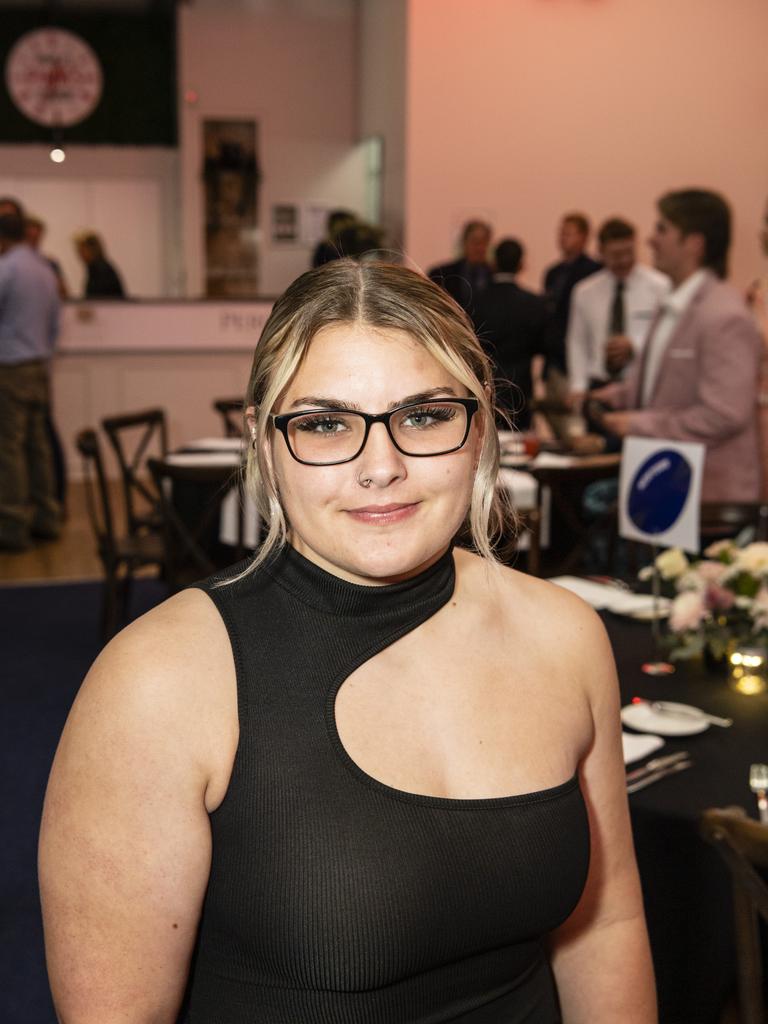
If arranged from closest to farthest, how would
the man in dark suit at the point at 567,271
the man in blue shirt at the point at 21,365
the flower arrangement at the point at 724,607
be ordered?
the flower arrangement at the point at 724,607, the man in blue shirt at the point at 21,365, the man in dark suit at the point at 567,271

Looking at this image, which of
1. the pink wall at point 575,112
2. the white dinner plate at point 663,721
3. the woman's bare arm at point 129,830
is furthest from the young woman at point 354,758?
the pink wall at point 575,112

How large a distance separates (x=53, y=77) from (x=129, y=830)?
11.6 metres

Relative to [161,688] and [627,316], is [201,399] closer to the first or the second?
[627,316]

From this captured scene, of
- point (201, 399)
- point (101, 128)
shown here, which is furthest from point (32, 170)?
point (201, 399)

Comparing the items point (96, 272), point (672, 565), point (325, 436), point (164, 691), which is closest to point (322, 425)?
point (325, 436)

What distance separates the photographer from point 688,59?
8695 mm

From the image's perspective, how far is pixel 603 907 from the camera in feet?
4.29

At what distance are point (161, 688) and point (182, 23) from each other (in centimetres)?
1060

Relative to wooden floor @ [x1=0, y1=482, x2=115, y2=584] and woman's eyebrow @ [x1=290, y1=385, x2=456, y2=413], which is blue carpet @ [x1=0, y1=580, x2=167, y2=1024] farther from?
woman's eyebrow @ [x1=290, y1=385, x2=456, y2=413]

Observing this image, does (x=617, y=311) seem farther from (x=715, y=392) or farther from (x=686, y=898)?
(x=686, y=898)

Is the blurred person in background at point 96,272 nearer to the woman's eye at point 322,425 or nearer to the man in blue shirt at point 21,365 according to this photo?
the man in blue shirt at point 21,365

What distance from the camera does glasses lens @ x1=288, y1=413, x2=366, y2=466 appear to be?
1.14m

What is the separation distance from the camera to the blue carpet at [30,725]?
2553 millimetres

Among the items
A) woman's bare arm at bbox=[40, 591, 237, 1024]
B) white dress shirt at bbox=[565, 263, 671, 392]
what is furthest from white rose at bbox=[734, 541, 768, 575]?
Result: white dress shirt at bbox=[565, 263, 671, 392]
